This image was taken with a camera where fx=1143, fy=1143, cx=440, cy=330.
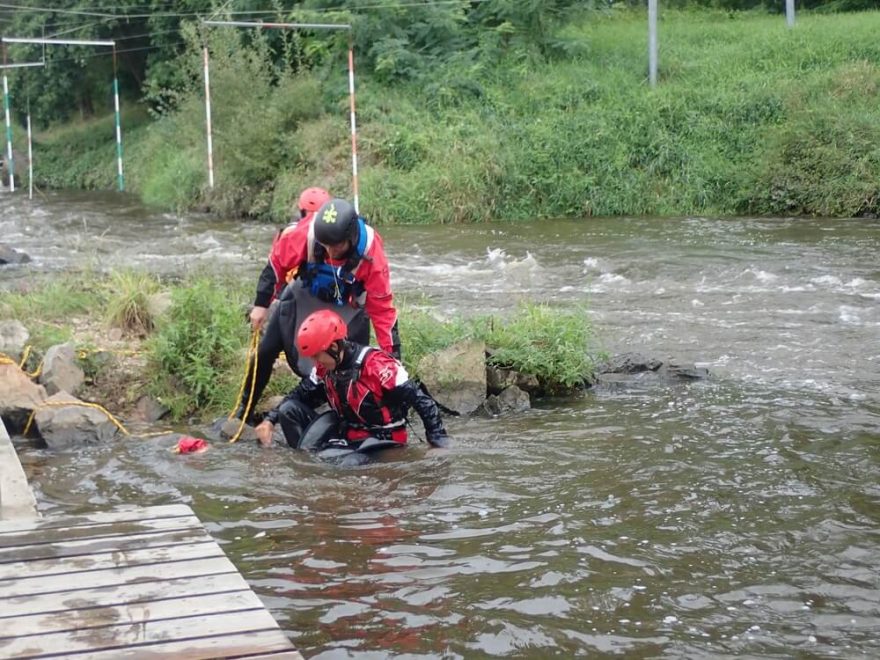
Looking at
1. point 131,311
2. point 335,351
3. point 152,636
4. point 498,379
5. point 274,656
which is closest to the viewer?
point 274,656

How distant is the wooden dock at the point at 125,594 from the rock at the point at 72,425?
3.19 meters

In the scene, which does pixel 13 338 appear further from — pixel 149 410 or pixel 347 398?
pixel 347 398

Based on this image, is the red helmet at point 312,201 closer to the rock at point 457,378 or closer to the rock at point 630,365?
the rock at point 457,378

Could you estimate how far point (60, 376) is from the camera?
28.8 ft

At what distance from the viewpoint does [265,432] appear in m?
7.74

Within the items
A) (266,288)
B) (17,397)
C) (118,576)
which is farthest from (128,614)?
(17,397)

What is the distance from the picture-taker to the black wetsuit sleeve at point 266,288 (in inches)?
320

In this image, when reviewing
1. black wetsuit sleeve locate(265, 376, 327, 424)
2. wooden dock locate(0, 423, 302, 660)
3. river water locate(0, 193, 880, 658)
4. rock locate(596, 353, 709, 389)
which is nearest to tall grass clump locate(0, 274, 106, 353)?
river water locate(0, 193, 880, 658)

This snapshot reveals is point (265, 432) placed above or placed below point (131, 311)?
below

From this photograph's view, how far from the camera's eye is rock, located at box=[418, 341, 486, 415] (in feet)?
29.3

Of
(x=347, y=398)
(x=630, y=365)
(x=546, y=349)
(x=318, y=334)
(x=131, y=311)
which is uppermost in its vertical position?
(x=318, y=334)

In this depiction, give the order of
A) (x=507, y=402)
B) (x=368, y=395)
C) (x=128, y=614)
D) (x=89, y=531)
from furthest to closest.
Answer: (x=507, y=402) → (x=368, y=395) → (x=89, y=531) → (x=128, y=614)

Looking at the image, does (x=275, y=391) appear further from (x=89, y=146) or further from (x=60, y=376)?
(x=89, y=146)

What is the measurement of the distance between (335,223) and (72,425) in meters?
2.60
